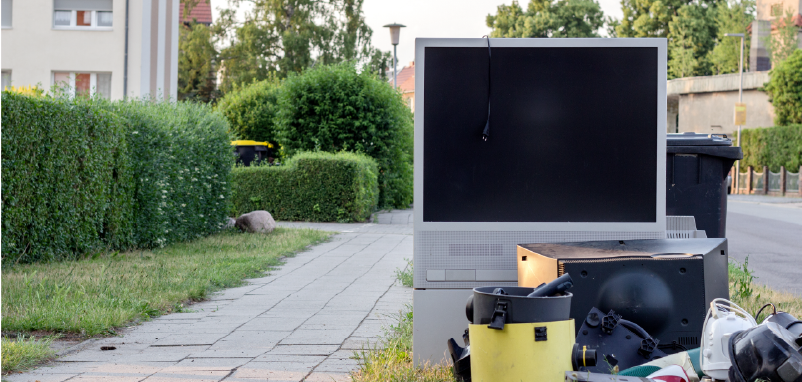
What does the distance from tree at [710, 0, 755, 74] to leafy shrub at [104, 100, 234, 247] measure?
47.1 metres

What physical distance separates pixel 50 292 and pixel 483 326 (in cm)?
500

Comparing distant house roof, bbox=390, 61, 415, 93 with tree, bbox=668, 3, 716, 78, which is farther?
distant house roof, bbox=390, 61, 415, 93

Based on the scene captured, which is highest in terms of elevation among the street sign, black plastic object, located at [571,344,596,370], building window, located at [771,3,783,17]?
building window, located at [771,3,783,17]

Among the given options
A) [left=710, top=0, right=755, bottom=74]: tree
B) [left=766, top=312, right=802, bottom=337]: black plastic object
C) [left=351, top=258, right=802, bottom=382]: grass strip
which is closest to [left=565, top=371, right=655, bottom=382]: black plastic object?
[left=766, top=312, right=802, bottom=337]: black plastic object

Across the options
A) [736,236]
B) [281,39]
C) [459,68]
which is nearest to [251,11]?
[281,39]

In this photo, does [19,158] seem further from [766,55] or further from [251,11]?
[766,55]

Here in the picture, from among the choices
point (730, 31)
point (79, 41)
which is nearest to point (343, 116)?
point (79, 41)

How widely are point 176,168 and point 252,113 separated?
17752mm

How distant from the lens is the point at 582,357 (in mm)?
3283

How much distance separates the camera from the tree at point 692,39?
56.0 m

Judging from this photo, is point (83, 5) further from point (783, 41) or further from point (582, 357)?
point (783, 41)

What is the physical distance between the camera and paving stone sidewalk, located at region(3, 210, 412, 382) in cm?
450

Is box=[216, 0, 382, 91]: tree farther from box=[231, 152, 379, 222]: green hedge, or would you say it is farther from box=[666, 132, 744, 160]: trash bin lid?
box=[666, 132, 744, 160]: trash bin lid

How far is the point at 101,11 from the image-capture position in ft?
83.7
